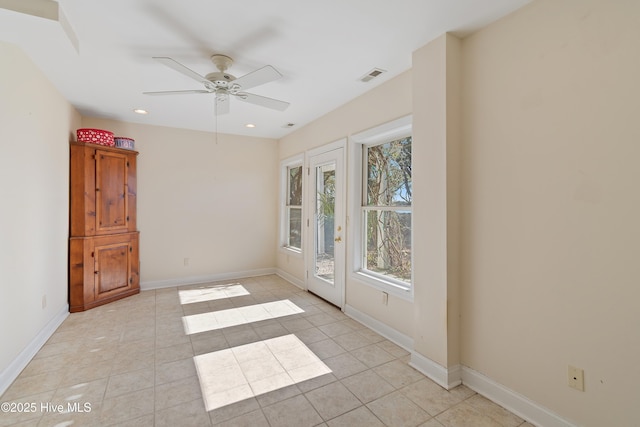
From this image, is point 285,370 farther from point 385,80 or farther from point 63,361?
point 385,80

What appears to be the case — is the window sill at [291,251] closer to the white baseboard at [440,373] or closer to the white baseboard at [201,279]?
the white baseboard at [201,279]

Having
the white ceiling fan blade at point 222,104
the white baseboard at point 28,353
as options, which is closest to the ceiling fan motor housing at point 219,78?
the white ceiling fan blade at point 222,104

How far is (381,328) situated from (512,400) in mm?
1259

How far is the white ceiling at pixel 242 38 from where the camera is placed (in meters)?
1.88

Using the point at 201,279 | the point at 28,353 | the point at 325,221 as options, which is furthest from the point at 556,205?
the point at 201,279

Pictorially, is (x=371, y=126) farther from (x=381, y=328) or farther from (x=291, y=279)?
(x=291, y=279)

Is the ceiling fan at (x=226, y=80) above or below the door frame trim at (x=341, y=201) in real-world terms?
above

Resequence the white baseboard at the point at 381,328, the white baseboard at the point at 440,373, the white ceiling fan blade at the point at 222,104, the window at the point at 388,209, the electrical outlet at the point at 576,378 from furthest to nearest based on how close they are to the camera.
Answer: the window at the point at 388,209 < the white ceiling fan blade at the point at 222,104 < the white baseboard at the point at 381,328 < the white baseboard at the point at 440,373 < the electrical outlet at the point at 576,378

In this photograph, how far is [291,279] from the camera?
4945 millimetres

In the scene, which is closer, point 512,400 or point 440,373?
point 512,400

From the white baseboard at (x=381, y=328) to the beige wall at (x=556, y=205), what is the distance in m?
0.60

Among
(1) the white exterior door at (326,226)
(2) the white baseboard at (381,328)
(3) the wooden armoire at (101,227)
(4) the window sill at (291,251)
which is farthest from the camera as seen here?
(4) the window sill at (291,251)

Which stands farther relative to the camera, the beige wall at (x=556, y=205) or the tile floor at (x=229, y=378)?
the tile floor at (x=229, y=378)

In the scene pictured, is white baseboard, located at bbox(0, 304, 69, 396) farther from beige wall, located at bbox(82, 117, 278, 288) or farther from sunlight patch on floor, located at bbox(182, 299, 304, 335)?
beige wall, located at bbox(82, 117, 278, 288)
